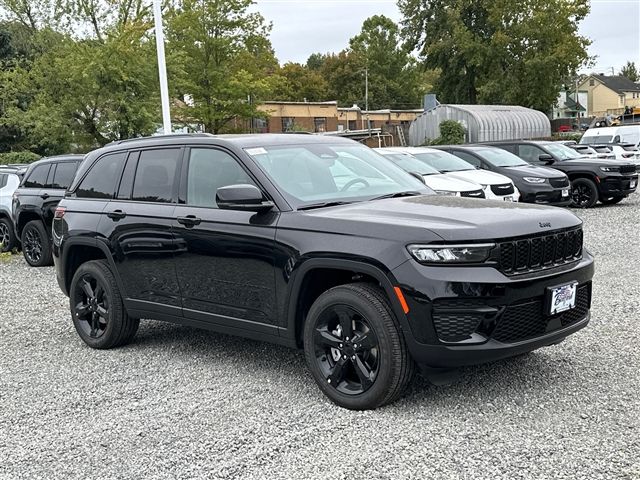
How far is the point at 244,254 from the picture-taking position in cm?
487

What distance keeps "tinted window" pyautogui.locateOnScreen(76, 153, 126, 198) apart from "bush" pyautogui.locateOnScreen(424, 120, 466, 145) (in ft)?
116

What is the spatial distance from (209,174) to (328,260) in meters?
1.46

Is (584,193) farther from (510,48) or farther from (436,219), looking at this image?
(510,48)

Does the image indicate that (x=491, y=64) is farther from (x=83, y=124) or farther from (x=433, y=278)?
(x=433, y=278)

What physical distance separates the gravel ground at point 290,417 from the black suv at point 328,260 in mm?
343

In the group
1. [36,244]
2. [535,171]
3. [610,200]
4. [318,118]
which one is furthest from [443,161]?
[318,118]

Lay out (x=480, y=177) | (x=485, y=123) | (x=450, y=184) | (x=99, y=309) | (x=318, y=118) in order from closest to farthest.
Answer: (x=99, y=309) < (x=450, y=184) < (x=480, y=177) < (x=485, y=123) < (x=318, y=118)

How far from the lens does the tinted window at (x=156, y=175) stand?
5609mm

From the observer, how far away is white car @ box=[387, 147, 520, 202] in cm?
1355

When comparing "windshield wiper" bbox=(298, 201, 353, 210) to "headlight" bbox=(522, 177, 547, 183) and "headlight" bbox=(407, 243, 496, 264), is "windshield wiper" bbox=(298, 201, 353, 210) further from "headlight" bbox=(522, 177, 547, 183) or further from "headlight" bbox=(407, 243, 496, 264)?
"headlight" bbox=(522, 177, 547, 183)

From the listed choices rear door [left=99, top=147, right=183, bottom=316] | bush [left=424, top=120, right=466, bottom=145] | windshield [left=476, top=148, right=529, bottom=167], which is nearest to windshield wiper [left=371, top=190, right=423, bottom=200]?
rear door [left=99, top=147, right=183, bottom=316]

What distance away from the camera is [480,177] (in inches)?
549

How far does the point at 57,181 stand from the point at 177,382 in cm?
714

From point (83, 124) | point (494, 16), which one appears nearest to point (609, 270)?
point (83, 124)
